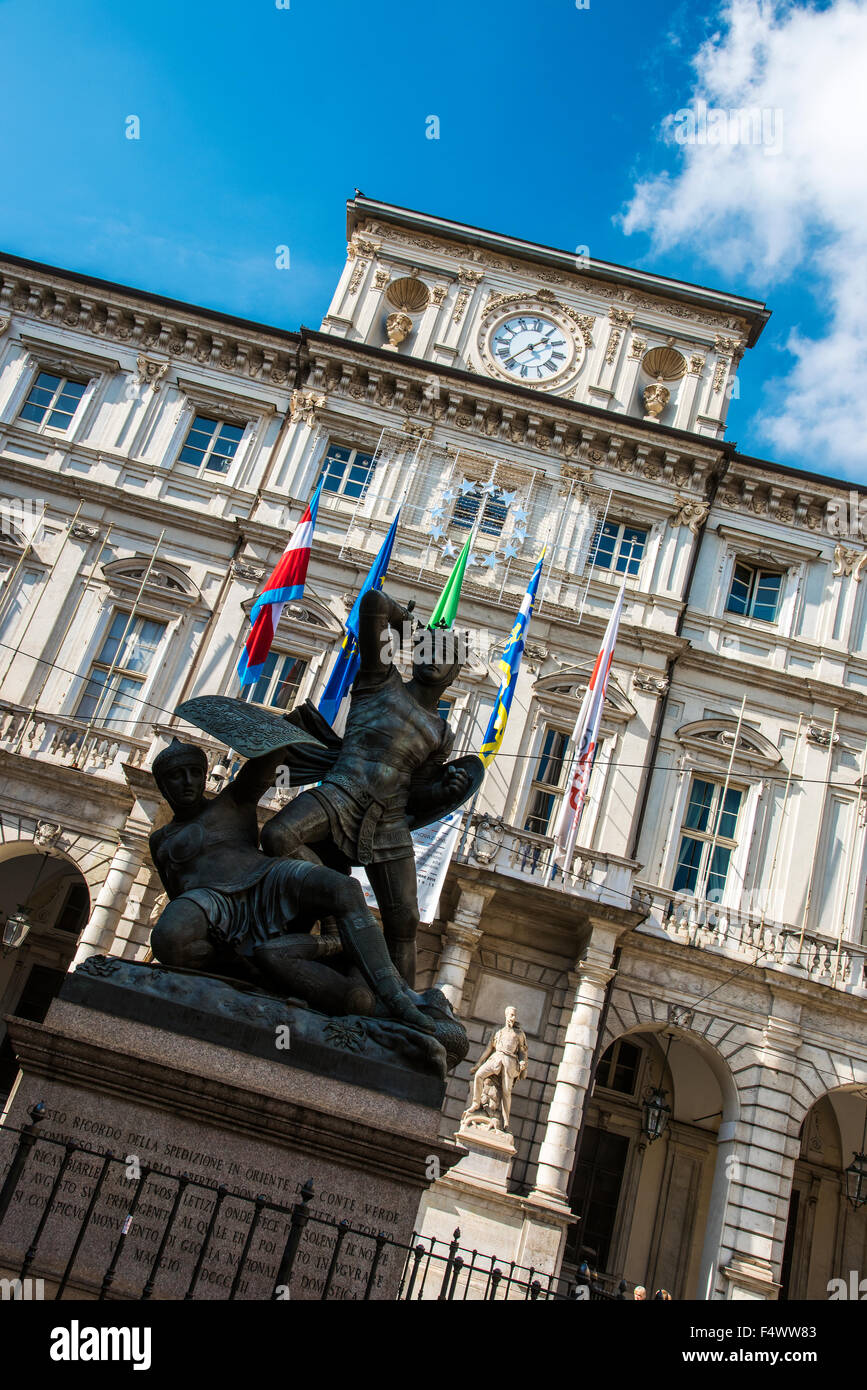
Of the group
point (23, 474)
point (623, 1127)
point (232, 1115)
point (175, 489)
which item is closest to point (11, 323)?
point (23, 474)

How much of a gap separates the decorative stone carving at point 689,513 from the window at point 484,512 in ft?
12.5

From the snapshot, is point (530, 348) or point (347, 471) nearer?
point (347, 471)

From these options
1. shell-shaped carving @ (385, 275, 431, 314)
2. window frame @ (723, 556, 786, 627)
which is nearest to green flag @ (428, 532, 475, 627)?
window frame @ (723, 556, 786, 627)

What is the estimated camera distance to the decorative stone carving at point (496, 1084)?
17.2m

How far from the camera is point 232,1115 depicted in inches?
232

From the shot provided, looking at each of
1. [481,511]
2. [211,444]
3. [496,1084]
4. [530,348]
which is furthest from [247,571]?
[496,1084]

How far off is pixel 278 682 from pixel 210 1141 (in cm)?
1719

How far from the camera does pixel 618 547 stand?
2473cm

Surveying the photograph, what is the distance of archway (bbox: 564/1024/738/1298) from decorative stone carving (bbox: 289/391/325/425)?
14.8 meters

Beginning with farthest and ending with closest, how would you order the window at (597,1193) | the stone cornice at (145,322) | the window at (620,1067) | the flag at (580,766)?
the stone cornice at (145,322) < the window at (620,1067) < the window at (597,1193) < the flag at (580,766)

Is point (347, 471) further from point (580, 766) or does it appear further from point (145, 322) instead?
point (580, 766)

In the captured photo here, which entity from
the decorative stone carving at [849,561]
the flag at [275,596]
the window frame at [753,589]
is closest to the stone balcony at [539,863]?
the flag at [275,596]

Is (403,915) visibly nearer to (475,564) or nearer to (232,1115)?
(232,1115)

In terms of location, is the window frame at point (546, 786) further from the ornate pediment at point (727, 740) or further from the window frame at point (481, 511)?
the window frame at point (481, 511)
